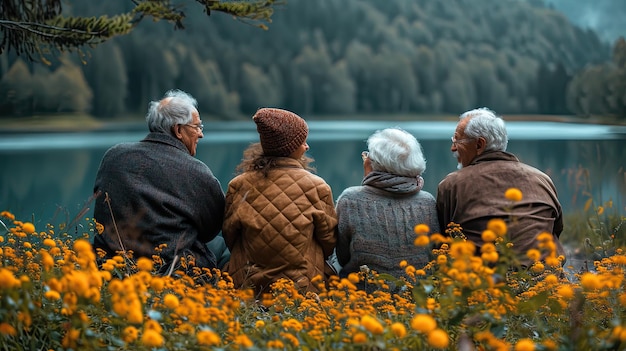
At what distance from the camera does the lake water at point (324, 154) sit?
809 centimetres

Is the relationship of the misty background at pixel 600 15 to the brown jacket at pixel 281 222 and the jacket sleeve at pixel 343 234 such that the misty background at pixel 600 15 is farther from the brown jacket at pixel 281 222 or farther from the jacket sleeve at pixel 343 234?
the brown jacket at pixel 281 222

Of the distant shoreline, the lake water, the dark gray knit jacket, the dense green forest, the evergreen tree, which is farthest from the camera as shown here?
the dense green forest

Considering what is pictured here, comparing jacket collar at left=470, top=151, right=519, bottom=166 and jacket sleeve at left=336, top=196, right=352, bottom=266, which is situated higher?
jacket collar at left=470, top=151, right=519, bottom=166

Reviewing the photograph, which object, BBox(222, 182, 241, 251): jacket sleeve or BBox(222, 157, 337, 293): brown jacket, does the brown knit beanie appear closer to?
BBox(222, 157, 337, 293): brown jacket

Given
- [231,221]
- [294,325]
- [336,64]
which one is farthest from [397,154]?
[336,64]

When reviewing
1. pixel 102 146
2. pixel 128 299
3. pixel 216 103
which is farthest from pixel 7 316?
pixel 216 103

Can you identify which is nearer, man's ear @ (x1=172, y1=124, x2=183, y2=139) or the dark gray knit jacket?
the dark gray knit jacket

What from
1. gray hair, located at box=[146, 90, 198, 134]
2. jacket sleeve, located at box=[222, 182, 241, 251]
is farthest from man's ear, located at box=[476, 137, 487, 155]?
gray hair, located at box=[146, 90, 198, 134]

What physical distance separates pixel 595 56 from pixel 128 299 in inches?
1121

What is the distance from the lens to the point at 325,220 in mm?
2930

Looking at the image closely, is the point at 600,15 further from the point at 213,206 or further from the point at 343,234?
the point at 213,206

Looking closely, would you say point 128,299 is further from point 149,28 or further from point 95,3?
point 149,28

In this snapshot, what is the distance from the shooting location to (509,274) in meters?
2.36

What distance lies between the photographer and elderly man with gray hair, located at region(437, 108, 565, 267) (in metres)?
2.90
